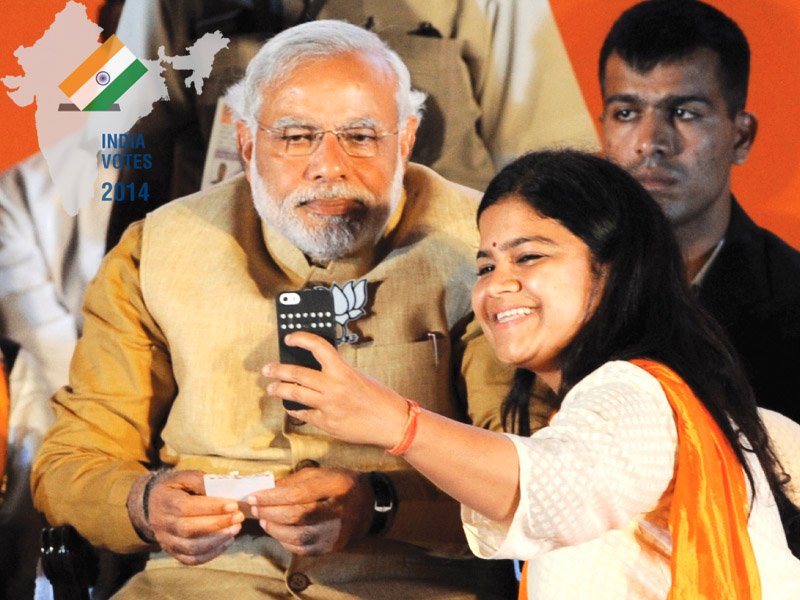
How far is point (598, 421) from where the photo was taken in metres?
1.65

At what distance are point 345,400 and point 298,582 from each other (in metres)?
1.12

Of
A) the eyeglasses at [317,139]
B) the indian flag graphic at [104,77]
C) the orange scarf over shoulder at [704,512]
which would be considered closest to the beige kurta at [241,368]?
the eyeglasses at [317,139]

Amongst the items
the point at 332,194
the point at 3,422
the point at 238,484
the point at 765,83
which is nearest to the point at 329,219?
the point at 332,194

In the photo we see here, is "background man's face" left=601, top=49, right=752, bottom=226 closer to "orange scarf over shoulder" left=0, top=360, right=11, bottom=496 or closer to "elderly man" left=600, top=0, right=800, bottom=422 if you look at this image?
"elderly man" left=600, top=0, right=800, bottom=422

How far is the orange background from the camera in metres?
3.04

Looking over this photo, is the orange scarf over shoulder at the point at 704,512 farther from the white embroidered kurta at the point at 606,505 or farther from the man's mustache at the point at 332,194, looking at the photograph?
the man's mustache at the point at 332,194

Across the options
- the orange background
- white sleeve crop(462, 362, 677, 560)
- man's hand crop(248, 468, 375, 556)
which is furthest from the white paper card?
the orange background

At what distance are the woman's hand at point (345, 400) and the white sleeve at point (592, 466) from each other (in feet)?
0.59

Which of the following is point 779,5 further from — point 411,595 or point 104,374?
point 104,374

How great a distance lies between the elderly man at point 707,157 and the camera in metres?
2.90

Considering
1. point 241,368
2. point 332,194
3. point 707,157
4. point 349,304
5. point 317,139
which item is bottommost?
point 241,368

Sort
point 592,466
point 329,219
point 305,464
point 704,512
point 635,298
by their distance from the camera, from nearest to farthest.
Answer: point 592,466, point 704,512, point 635,298, point 305,464, point 329,219

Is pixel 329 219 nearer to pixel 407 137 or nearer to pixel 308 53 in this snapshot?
pixel 407 137

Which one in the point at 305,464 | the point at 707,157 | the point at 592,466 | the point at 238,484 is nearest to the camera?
the point at 592,466
